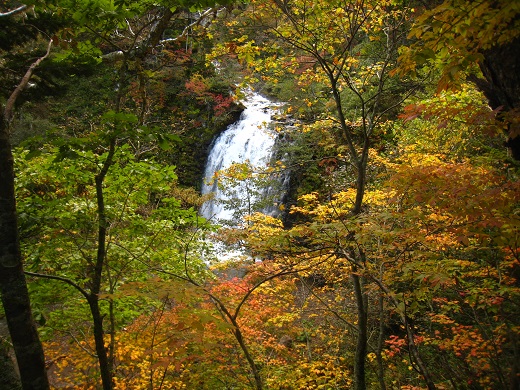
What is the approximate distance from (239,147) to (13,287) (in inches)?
607

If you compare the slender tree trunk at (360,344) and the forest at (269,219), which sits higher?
the forest at (269,219)

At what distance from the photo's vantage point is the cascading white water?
15.8m

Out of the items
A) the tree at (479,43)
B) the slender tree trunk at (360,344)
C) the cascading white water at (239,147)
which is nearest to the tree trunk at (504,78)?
the tree at (479,43)

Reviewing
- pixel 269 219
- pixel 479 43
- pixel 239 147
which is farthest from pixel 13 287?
pixel 239 147

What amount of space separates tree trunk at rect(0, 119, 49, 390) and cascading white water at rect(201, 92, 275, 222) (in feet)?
42.9

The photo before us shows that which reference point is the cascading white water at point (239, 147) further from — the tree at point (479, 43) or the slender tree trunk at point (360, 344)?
the tree at point (479, 43)

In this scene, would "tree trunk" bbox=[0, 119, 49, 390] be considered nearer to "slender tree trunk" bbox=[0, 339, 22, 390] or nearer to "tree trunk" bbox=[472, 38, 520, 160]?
"slender tree trunk" bbox=[0, 339, 22, 390]

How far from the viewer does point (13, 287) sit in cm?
189

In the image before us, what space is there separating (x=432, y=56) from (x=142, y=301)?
4.57 m

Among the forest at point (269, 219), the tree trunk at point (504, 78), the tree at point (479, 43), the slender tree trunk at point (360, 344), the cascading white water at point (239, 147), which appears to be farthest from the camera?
the cascading white water at point (239, 147)

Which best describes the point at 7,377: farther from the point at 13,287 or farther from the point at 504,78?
the point at 504,78

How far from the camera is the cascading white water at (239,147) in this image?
1575 cm

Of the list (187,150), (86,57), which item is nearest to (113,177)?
(86,57)

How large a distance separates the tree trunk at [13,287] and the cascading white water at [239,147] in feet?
42.9
